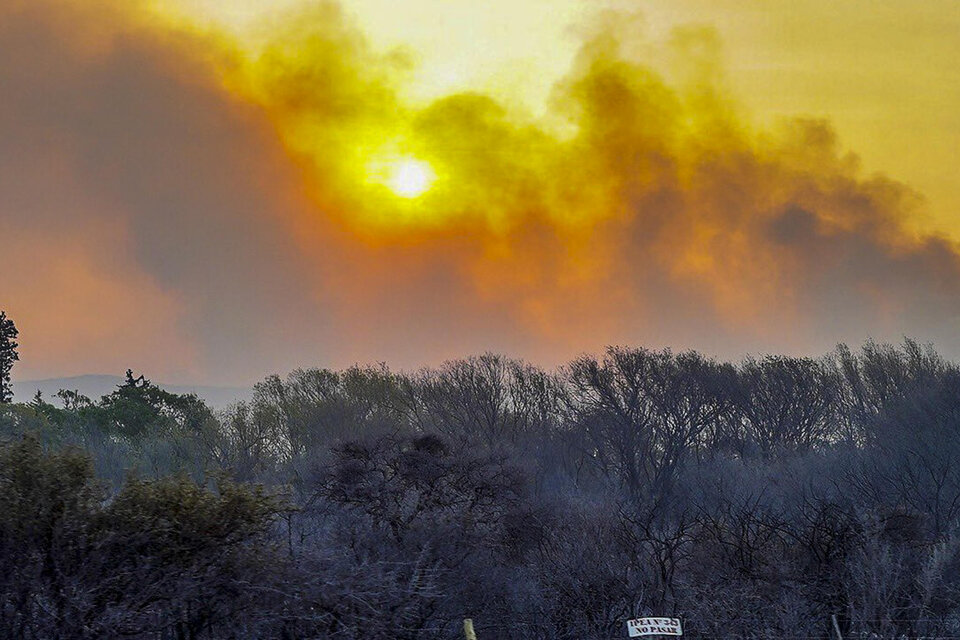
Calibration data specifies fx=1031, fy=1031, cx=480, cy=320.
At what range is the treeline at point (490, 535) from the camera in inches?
568

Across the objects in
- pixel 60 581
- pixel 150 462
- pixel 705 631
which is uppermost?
pixel 150 462

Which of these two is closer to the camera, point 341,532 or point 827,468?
point 341,532

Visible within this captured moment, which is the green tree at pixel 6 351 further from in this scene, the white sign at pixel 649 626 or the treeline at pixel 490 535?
the white sign at pixel 649 626

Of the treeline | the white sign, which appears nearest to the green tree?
the treeline

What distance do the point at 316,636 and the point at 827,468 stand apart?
39618mm

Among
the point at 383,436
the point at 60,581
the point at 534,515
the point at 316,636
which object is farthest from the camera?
the point at 383,436

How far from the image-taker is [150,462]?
64812mm

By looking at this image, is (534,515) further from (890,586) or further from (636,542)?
(890,586)

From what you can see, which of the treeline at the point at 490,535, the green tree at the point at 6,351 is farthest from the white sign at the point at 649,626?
the green tree at the point at 6,351

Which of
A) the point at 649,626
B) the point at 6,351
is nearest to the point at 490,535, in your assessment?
the point at 649,626

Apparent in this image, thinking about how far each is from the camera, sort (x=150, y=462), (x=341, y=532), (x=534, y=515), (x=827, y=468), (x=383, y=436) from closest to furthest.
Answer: (x=341, y=532), (x=534, y=515), (x=383, y=436), (x=827, y=468), (x=150, y=462)

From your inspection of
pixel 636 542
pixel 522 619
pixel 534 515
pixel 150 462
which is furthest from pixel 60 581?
pixel 150 462

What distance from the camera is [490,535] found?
2930 centimetres

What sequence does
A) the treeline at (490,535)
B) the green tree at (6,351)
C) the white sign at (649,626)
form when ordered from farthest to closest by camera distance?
the green tree at (6,351) → the treeline at (490,535) → the white sign at (649,626)
